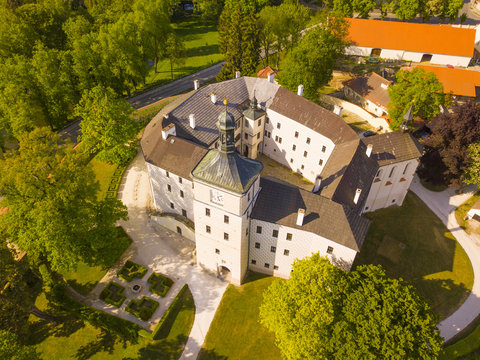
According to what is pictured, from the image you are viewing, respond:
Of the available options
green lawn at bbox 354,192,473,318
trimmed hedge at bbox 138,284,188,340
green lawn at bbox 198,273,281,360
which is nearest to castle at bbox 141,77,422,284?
green lawn at bbox 198,273,281,360

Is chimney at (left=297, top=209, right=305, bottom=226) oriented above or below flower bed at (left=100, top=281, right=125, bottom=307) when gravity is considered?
above

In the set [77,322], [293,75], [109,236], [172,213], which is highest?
[293,75]

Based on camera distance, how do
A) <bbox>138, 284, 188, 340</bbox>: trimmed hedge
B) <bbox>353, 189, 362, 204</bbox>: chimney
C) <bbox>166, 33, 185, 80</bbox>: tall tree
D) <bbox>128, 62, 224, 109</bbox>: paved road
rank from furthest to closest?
<bbox>166, 33, 185, 80</bbox>: tall tree
<bbox>128, 62, 224, 109</bbox>: paved road
<bbox>353, 189, 362, 204</bbox>: chimney
<bbox>138, 284, 188, 340</bbox>: trimmed hedge

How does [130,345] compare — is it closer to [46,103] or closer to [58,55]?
[46,103]

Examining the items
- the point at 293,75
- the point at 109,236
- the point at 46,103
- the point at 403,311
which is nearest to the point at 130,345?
the point at 109,236

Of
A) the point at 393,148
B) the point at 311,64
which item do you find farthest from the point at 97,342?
the point at 311,64

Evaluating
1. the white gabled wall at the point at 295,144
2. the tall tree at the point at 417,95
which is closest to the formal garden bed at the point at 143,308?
the white gabled wall at the point at 295,144

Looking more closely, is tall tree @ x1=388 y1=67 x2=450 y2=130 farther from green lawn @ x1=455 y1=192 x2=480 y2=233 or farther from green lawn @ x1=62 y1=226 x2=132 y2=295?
green lawn @ x1=62 y1=226 x2=132 y2=295
